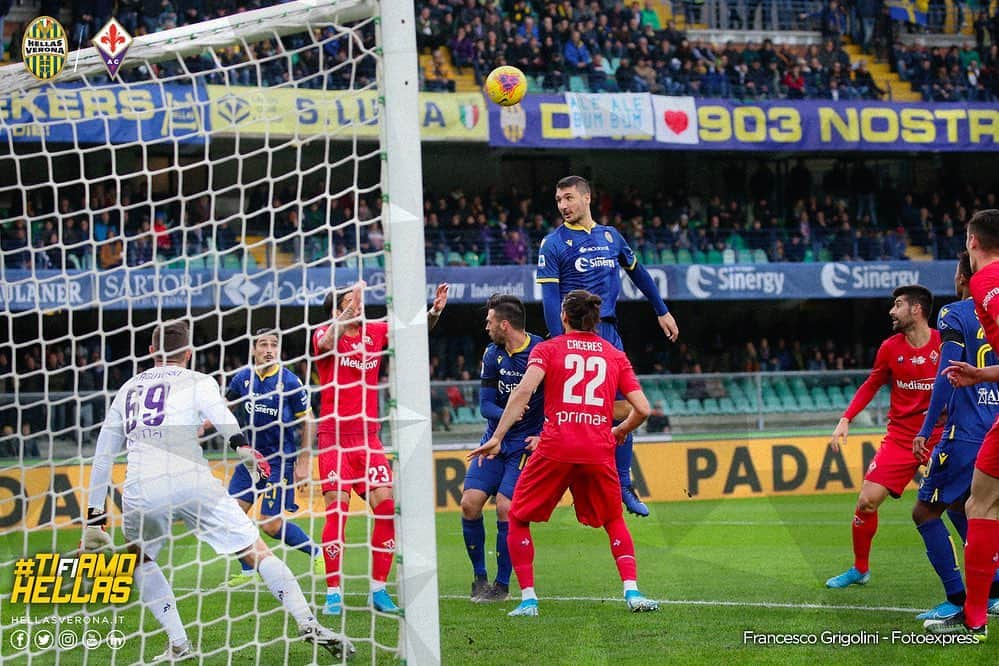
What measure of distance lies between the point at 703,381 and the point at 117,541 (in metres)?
9.09

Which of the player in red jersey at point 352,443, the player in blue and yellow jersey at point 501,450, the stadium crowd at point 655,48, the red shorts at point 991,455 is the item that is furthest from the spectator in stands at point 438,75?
the red shorts at point 991,455

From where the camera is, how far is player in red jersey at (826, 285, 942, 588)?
8.87 m

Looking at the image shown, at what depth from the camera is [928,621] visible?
7.39 metres

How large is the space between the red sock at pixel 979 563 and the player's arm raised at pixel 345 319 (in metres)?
3.46

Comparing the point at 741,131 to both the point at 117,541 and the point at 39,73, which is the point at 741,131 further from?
the point at 39,73

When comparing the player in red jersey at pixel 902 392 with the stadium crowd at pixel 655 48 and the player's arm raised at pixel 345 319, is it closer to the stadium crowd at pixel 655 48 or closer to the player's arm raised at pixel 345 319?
the player's arm raised at pixel 345 319

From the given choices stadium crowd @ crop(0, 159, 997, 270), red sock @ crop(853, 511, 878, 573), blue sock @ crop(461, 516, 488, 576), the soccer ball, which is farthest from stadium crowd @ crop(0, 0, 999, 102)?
red sock @ crop(853, 511, 878, 573)

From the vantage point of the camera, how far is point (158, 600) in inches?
281

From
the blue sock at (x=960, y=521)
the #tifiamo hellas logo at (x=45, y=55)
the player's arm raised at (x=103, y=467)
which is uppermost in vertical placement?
the #tifiamo hellas logo at (x=45, y=55)

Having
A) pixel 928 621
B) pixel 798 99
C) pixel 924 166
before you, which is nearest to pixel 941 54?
pixel 924 166

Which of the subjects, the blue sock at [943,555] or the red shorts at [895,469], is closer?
the blue sock at [943,555]

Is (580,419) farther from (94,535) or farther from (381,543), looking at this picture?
(94,535)

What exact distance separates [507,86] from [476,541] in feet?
10.8

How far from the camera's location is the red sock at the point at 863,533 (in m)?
9.12
